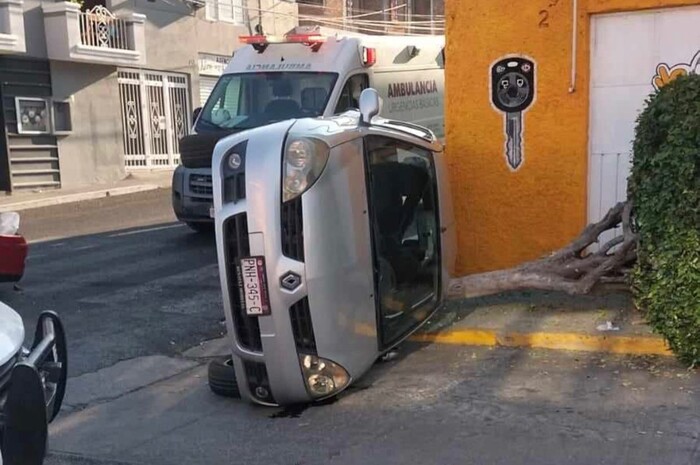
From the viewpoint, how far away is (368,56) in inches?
489

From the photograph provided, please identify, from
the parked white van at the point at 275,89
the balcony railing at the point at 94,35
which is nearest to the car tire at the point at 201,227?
the parked white van at the point at 275,89

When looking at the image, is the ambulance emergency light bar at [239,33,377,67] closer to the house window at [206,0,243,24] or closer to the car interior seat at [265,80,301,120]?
the car interior seat at [265,80,301,120]

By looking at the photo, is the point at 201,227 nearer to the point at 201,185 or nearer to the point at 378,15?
the point at 201,185

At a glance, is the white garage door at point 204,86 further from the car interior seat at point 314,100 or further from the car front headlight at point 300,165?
the car front headlight at point 300,165

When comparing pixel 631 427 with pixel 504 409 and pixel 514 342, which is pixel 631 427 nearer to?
pixel 504 409

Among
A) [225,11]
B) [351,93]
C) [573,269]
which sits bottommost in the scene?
[573,269]

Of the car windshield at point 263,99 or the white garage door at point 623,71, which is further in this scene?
the car windshield at point 263,99

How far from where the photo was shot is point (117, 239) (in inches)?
507

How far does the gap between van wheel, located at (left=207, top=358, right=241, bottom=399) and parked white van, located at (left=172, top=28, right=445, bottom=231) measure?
19.0 feet

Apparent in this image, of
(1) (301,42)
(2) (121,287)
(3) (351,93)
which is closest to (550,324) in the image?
(2) (121,287)

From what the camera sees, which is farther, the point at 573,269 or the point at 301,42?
the point at 301,42

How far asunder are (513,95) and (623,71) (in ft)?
3.32

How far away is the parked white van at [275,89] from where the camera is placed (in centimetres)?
1167

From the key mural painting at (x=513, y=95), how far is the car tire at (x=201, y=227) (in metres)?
5.73
